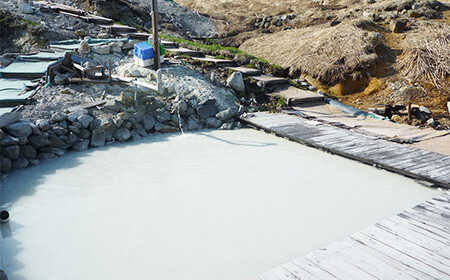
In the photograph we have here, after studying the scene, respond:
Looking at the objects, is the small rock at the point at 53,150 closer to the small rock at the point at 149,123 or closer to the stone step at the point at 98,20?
the small rock at the point at 149,123

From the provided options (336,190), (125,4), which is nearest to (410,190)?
(336,190)

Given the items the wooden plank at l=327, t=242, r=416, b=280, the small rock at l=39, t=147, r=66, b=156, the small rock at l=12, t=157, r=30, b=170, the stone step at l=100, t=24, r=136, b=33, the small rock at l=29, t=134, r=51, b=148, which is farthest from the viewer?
the stone step at l=100, t=24, r=136, b=33

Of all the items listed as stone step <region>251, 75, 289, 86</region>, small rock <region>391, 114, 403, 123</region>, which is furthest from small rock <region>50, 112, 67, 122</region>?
small rock <region>391, 114, 403, 123</region>

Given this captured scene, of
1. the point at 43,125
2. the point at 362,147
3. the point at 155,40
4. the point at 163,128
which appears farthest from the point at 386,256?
the point at 155,40

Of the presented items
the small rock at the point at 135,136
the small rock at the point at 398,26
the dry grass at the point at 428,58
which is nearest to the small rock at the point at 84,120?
the small rock at the point at 135,136

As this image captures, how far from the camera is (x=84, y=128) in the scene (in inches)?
243

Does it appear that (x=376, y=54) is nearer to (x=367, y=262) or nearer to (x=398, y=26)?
(x=398, y=26)

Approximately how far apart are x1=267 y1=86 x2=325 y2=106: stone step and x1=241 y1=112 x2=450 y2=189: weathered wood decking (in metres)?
0.68

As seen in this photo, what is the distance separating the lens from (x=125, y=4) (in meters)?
12.8

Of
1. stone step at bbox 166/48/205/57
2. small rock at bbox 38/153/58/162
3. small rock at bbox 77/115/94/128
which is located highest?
stone step at bbox 166/48/205/57

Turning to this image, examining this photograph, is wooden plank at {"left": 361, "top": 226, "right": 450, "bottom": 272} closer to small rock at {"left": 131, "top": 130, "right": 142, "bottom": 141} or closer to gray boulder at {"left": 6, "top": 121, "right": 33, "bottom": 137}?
small rock at {"left": 131, "top": 130, "right": 142, "bottom": 141}

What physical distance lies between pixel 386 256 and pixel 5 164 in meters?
5.02

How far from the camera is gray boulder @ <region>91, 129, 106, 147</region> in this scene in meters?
6.14

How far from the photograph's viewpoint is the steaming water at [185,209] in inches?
131
